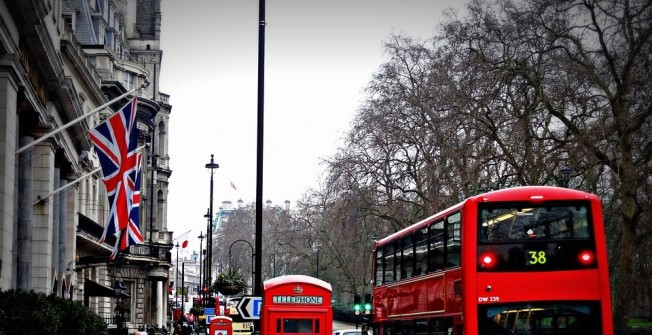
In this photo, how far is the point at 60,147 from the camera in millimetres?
36625

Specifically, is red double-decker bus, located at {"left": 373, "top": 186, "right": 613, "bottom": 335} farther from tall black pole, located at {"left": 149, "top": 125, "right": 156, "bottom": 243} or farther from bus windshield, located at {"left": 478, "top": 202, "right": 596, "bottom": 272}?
tall black pole, located at {"left": 149, "top": 125, "right": 156, "bottom": 243}

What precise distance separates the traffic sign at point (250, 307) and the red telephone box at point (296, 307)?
678 cm

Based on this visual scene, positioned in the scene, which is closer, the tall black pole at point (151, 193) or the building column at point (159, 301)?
the tall black pole at point (151, 193)

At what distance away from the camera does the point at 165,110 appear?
99.9m

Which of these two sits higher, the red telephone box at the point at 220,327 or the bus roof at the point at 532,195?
the bus roof at the point at 532,195

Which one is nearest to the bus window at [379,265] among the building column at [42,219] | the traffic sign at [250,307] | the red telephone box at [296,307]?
the red telephone box at [296,307]

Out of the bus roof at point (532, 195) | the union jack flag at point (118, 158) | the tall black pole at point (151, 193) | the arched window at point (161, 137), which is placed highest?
the arched window at point (161, 137)

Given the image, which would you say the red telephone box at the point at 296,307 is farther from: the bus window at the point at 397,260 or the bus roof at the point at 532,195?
the bus roof at the point at 532,195

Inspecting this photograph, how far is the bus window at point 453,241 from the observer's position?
869 inches

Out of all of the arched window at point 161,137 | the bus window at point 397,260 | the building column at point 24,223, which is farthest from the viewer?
the arched window at point 161,137

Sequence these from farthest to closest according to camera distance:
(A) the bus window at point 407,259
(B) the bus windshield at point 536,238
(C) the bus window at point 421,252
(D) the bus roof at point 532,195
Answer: (A) the bus window at point 407,259, (C) the bus window at point 421,252, (D) the bus roof at point 532,195, (B) the bus windshield at point 536,238

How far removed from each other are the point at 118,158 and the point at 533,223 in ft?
32.4

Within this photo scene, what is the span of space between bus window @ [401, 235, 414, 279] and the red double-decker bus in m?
3.96


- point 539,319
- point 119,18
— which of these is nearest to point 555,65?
point 539,319
